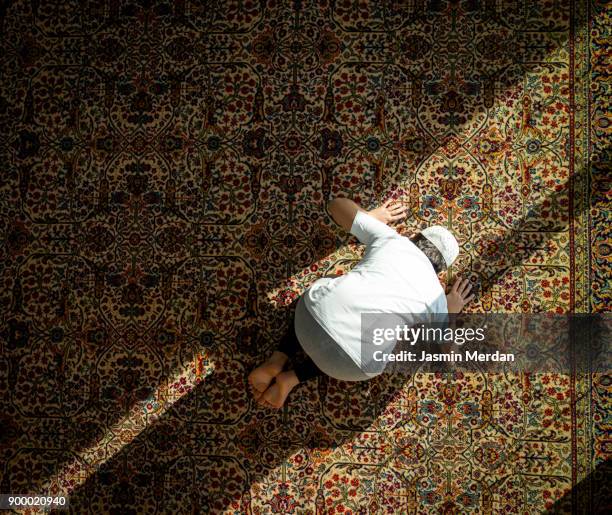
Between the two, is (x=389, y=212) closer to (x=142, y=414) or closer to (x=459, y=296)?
(x=459, y=296)

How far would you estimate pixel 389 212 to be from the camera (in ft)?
6.26

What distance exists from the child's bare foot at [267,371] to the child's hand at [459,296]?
2.34ft

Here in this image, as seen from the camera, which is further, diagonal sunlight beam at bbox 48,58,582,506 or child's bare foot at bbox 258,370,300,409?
diagonal sunlight beam at bbox 48,58,582,506

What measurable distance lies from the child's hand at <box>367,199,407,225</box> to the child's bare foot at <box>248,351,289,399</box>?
26.8 inches

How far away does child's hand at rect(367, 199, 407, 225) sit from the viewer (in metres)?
1.89

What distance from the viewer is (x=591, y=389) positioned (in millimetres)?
1896

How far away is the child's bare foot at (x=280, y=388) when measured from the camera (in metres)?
1.79

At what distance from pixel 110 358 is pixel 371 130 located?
1489 millimetres

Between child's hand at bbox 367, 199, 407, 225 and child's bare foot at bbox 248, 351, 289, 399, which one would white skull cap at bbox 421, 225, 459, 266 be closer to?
child's hand at bbox 367, 199, 407, 225

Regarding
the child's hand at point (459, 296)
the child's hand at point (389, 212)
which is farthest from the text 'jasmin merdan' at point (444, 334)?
the child's hand at point (389, 212)

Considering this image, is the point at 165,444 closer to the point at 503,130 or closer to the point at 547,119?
the point at 503,130

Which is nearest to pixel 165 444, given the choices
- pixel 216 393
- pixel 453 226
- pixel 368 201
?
pixel 216 393

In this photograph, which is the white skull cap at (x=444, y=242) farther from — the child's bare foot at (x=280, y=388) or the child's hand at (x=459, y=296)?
the child's bare foot at (x=280, y=388)

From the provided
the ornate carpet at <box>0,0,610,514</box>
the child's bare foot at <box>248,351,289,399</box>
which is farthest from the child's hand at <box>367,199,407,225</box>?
the child's bare foot at <box>248,351,289,399</box>
